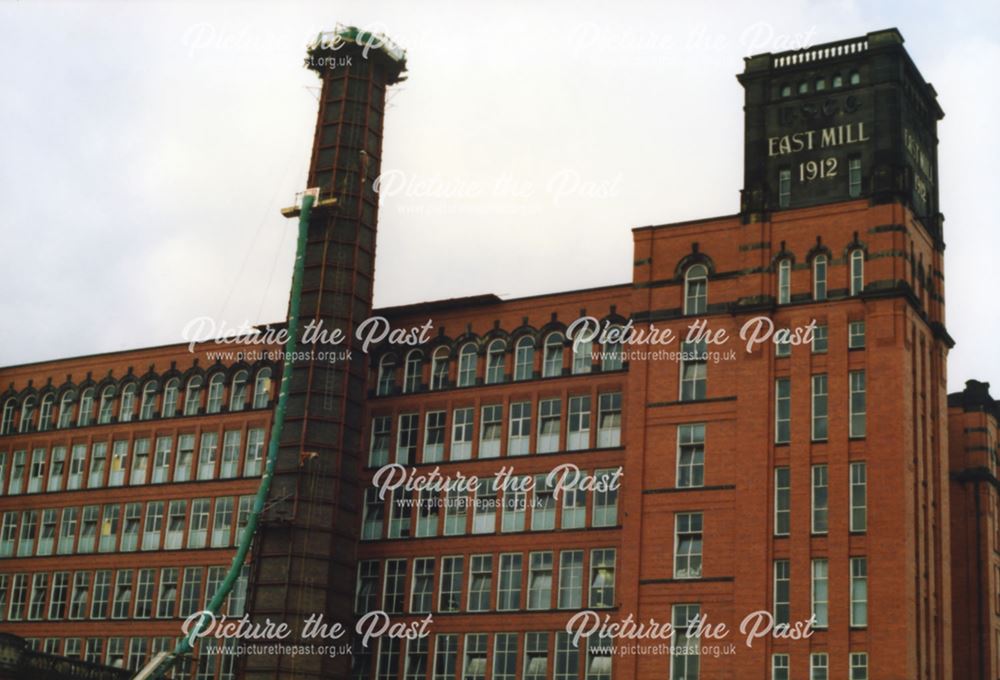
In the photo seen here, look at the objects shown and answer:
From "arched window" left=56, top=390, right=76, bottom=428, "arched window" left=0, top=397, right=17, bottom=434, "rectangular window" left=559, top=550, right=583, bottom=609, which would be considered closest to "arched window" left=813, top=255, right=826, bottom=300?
"rectangular window" left=559, top=550, right=583, bottom=609

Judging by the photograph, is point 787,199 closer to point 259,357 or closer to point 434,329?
point 434,329

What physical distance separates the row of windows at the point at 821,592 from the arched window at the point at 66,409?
153ft

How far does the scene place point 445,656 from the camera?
241ft

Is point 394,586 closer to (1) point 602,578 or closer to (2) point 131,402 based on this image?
(1) point 602,578

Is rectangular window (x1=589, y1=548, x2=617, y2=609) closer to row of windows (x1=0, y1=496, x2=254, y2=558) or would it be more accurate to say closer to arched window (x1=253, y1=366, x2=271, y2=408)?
row of windows (x1=0, y1=496, x2=254, y2=558)

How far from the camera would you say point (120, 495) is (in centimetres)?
8681

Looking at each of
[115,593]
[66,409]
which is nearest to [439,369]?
[115,593]

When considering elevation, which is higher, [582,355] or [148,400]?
[148,400]

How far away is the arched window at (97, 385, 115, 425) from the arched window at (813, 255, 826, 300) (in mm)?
43528

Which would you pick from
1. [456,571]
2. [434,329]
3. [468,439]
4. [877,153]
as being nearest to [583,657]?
[456,571]

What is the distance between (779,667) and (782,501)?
23.0 feet

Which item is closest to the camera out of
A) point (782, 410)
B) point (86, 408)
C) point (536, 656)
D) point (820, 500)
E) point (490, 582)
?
point (820, 500)

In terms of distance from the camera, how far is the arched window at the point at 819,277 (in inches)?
2623

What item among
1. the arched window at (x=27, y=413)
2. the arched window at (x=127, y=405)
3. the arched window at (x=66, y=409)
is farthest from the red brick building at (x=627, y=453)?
the arched window at (x=27, y=413)
